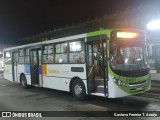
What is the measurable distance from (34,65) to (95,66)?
5.41 meters

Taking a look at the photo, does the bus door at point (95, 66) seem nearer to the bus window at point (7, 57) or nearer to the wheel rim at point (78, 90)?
the wheel rim at point (78, 90)

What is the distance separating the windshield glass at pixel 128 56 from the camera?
9.09 m

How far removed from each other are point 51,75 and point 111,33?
4.69 meters

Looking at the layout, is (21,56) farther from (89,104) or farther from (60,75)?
(89,104)

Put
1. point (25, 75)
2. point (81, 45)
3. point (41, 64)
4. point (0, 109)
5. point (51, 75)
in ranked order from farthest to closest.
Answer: point (25, 75)
point (41, 64)
point (51, 75)
point (81, 45)
point (0, 109)

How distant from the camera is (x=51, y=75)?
12.7 m

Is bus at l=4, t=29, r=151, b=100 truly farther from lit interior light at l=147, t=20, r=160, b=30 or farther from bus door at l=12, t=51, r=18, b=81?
lit interior light at l=147, t=20, r=160, b=30

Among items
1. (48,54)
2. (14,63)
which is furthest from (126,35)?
(14,63)

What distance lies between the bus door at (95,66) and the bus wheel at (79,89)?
1.35 ft

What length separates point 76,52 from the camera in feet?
35.6

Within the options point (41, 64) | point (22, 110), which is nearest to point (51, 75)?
point (41, 64)

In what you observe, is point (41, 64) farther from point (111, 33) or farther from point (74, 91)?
point (111, 33)

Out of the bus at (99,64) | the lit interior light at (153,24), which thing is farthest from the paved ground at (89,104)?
the lit interior light at (153,24)

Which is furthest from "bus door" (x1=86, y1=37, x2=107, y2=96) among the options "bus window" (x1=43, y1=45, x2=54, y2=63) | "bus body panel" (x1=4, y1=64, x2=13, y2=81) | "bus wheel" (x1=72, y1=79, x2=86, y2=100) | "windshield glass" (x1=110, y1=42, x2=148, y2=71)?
"bus body panel" (x1=4, y1=64, x2=13, y2=81)
